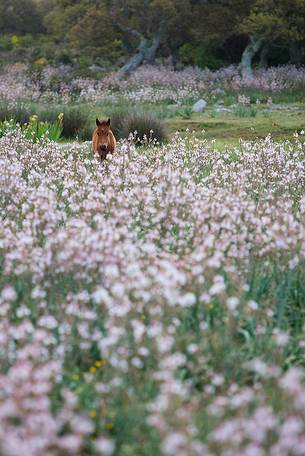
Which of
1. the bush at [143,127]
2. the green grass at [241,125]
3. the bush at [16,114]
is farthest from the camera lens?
the bush at [16,114]

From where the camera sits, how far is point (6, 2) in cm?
4447

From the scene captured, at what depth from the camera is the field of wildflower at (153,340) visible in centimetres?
263

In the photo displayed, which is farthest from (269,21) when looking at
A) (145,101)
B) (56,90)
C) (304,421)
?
(304,421)

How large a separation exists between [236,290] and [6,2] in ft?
143

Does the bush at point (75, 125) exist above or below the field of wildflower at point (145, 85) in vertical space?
above

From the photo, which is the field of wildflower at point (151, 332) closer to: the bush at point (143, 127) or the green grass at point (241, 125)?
the bush at point (143, 127)

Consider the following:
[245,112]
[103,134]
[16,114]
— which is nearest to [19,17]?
[245,112]

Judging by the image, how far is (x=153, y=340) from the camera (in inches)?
139

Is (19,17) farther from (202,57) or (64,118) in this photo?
(64,118)

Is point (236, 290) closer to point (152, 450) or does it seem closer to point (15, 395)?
point (152, 450)

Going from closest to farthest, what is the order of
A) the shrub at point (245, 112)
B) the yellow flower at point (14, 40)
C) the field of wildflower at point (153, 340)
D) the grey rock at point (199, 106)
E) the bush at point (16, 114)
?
the field of wildflower at point (153, 340) < the bush at point (16, 114) < the shrub at point (245, 112) < the grey rock at point (199, 106) < the yellow flower at point (14, 40)

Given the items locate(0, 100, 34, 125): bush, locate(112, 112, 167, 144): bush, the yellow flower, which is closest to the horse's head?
locate(112, 112, 167, 144): bush

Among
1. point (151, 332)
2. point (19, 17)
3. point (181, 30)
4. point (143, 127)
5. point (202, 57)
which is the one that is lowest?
point (202, 57)

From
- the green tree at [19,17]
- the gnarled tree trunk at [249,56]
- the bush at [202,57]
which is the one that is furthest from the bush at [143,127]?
the green tree at [19,17]
